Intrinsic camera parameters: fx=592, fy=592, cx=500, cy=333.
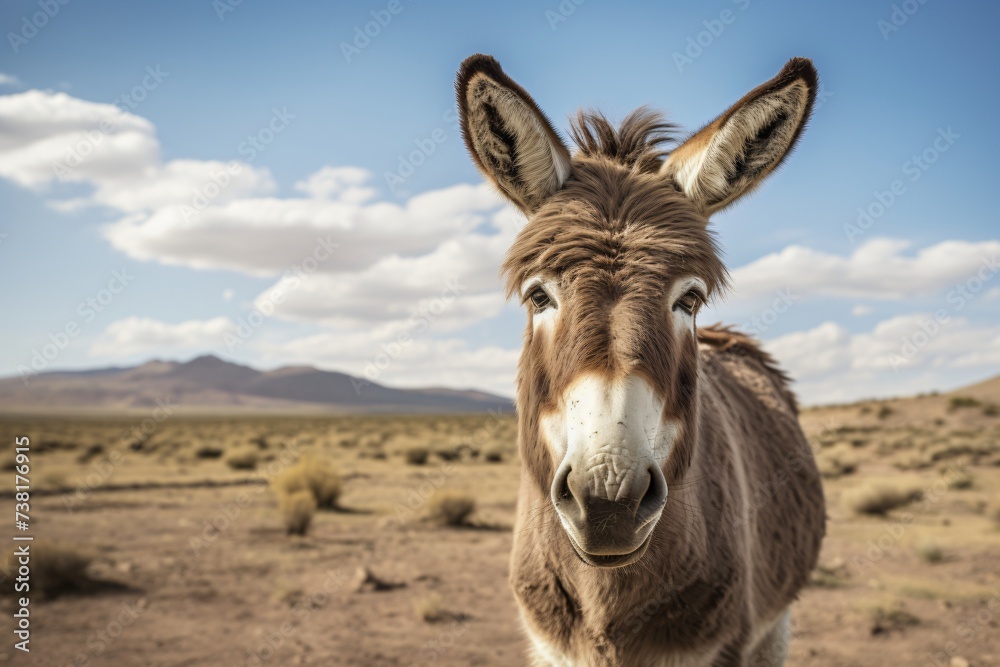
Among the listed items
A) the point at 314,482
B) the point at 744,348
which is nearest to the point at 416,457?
the point at 314,482

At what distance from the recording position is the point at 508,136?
274cm

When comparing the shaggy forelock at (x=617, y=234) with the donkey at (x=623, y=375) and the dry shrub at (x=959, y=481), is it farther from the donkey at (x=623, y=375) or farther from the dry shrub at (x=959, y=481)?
the dry shrub at (x=959, y=481)

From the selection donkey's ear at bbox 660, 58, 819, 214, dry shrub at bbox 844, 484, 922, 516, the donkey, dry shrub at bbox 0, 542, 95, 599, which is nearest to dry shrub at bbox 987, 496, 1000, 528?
dry shrub at bbox 844, 484, 922, 516

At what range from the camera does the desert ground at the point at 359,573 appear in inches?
292

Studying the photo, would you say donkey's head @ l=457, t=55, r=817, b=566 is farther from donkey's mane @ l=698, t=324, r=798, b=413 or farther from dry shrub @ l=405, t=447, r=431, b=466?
dry shrub @ l=405, t=447, r=431, b=466

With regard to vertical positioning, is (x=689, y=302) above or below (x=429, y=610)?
above

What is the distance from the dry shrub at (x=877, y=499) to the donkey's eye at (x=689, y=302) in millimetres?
15161

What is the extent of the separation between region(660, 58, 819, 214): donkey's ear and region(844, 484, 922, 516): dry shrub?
15.0 meters

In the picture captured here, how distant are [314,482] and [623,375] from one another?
14.4 meters

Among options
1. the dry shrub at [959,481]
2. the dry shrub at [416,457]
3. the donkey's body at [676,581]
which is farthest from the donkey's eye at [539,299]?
the dry shrub at [416,457]

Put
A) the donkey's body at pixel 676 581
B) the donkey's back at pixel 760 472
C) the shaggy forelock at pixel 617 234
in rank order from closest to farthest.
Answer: the shaggy forelock at pixel 617 234 < the donkey's body at pixel 676 581 < the donkey's back at pixel 760 472

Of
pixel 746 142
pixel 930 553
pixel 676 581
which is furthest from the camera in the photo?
pixel 930 553

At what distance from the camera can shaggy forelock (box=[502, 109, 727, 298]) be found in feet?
7.50

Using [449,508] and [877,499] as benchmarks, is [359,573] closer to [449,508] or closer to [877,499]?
[449,508]
